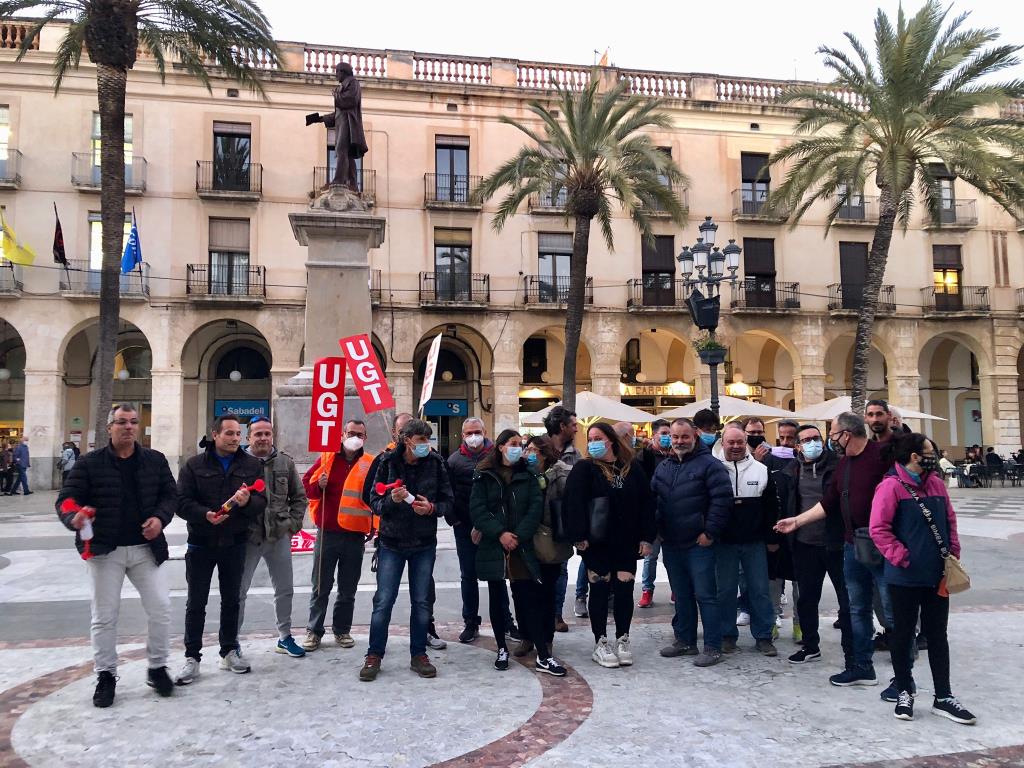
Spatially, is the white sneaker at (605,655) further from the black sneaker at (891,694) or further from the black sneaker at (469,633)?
the black sneaker at (891,694)

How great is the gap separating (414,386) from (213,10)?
1510 cm

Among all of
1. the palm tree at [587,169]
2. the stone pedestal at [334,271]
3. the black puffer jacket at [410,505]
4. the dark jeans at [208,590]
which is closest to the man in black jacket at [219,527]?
the dark jeans at [208,590]

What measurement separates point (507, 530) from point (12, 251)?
22129mm

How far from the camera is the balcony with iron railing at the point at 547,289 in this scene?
27.1 meters

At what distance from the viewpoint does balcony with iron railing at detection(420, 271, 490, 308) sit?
26.4 meters

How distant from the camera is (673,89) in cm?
2883

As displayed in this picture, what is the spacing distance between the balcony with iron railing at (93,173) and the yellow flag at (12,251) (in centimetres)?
321

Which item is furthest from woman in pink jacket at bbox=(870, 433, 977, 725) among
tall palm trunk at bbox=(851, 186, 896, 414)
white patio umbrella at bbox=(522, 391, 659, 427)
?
tall palm trunk at bbox=(851, 186, 896, 414)

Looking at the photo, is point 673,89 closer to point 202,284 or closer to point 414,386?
point 414,386

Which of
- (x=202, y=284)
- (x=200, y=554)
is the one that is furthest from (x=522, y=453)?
(x=202, y=284)

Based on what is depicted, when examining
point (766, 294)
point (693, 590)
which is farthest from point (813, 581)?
point (766, 294)

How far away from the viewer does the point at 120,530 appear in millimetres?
4715

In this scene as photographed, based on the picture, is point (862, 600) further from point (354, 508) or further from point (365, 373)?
point (365, 373)

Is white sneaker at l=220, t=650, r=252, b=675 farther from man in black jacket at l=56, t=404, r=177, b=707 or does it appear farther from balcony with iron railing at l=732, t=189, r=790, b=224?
balcony with iron railing at l=732, t=189, r=790, b=224
